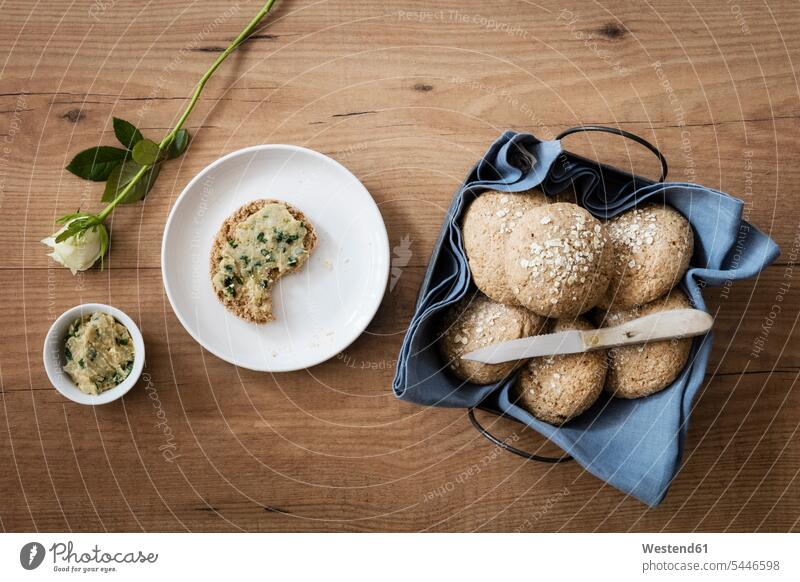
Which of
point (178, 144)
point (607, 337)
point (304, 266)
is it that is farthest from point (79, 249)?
point (607, 337)

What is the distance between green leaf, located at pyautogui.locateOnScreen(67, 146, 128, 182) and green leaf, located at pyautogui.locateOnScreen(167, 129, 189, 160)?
0.08m

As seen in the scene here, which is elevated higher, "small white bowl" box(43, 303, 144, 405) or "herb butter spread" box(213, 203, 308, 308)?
"herb butter spread" box(213, 203, 308, 308)

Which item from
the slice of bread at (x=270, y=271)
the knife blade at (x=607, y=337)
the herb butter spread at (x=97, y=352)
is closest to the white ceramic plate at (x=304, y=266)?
the slice of bread at (x=270, y=271)

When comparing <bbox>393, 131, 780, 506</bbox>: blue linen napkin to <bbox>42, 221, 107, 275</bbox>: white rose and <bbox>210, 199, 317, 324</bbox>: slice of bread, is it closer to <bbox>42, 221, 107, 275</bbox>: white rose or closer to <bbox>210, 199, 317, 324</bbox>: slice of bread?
<bbox>210, 199, 317, 324</bbox>: slice of bread

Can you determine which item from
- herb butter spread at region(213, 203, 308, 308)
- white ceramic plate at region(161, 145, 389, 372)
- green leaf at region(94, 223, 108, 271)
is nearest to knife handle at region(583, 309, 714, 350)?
white ceramic plate at region(161, 145, 389, 372)

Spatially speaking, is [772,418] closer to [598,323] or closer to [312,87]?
[598,323]

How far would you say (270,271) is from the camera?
3.68ft

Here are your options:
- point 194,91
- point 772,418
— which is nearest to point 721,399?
point 772,418

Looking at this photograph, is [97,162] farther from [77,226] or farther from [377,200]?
[377,200]

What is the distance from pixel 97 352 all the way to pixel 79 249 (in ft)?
0.63

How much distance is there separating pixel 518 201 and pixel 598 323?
0.79 feet

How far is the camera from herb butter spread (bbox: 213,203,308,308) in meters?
1.11

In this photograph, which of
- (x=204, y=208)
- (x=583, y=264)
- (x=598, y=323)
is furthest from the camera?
(x=204, y=208)

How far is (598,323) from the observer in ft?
3.36
